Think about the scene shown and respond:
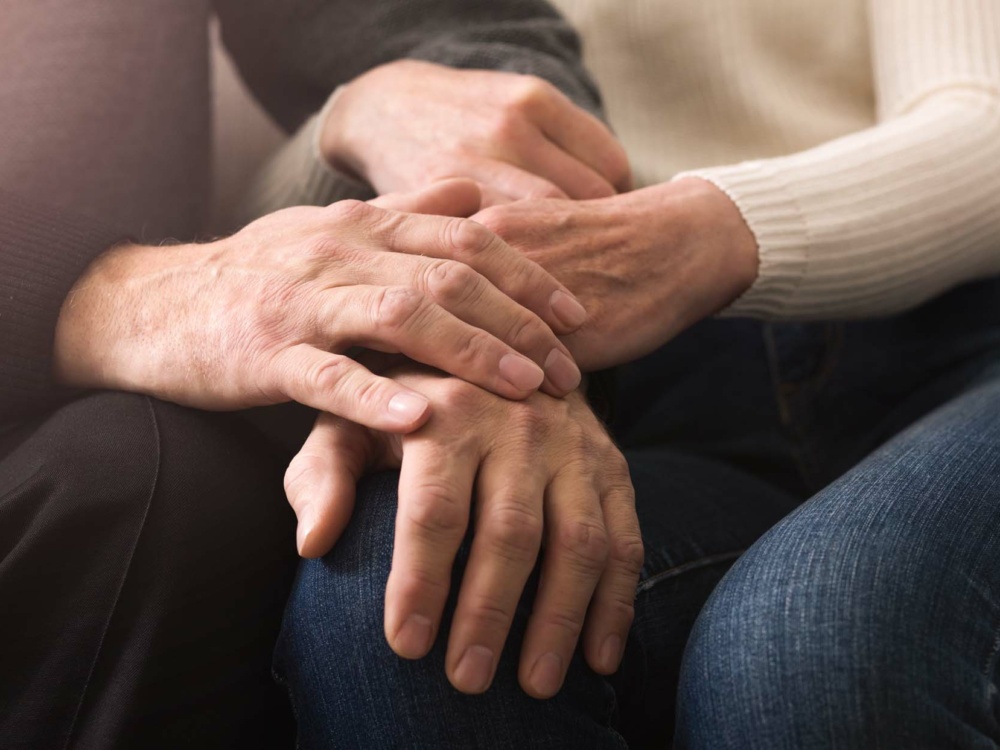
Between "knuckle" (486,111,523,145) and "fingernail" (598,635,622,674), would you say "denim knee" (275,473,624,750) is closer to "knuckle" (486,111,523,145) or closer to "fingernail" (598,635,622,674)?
"fingernail" (598,635,622,674)

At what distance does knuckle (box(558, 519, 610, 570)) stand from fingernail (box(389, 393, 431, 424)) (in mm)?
109

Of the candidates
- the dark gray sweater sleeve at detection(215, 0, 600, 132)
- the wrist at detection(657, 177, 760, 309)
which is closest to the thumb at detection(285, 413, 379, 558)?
the wrist at detection(657, 177, 760, 309)

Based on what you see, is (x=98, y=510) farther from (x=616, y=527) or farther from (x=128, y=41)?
(x=128, y=41)

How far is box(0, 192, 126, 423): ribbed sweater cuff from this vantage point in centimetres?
59


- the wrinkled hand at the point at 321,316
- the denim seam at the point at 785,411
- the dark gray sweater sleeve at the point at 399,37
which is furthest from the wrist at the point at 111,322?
the denim seam at the point at 785,411

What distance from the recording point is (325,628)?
484mm

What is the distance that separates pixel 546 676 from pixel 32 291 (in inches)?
17.6

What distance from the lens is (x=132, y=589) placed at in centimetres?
50

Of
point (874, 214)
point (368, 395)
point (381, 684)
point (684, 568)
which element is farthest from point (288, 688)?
point (874, 214)

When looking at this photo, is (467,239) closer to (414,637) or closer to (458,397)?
(458,397)

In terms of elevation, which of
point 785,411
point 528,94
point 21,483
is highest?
point 528,94

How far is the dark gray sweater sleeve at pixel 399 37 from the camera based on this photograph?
2.91 ft

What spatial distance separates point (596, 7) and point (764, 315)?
0.46 meters

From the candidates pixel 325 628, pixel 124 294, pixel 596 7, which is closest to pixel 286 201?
pixel 124 294
